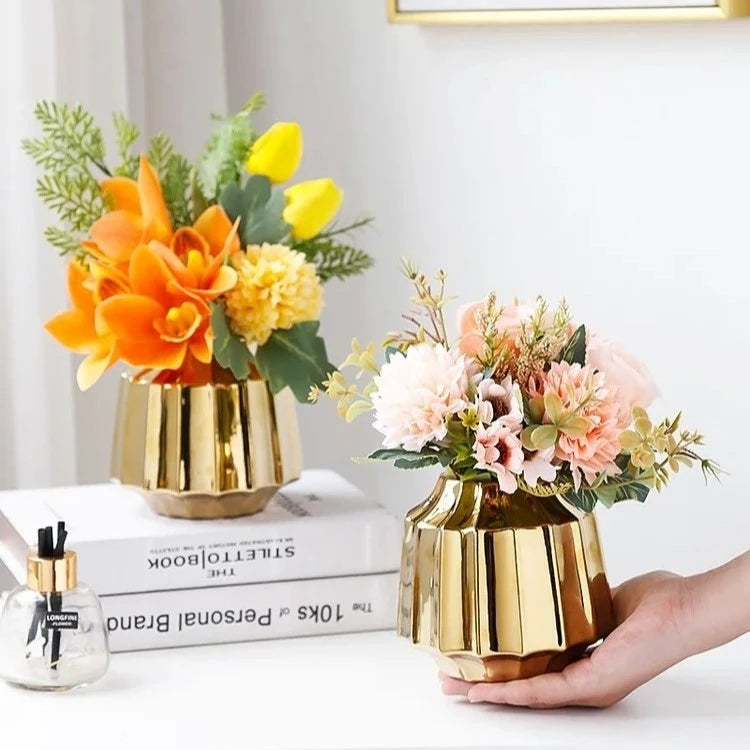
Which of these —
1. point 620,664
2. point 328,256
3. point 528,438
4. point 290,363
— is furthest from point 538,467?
point 328,256

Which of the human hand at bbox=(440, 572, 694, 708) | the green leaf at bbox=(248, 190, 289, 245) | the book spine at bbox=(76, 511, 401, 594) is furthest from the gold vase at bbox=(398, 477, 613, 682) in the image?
the green leaf at bbox=(248, 190, 289, 245)

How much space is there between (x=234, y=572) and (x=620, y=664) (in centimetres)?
35

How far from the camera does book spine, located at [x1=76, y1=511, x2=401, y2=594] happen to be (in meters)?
1.17

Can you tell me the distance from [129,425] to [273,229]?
0.68 ft

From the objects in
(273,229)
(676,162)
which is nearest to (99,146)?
(273,229)

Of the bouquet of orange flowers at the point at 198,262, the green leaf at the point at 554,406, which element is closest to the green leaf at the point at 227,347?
the bouquet of orange flowers at the point at 198,262

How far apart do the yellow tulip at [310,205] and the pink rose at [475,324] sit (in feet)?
0.81

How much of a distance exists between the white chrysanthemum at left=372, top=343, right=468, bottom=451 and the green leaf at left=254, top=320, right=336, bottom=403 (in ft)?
0.71

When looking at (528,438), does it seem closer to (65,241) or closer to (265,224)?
(265,224)

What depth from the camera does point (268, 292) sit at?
117 centimetres

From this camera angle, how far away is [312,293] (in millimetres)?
1206

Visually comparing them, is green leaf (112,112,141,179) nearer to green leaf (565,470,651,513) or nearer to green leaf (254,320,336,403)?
green leaf (254,320,336,403)

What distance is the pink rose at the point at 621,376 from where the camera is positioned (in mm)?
988

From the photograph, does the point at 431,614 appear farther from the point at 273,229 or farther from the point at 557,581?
the point at 273,229
